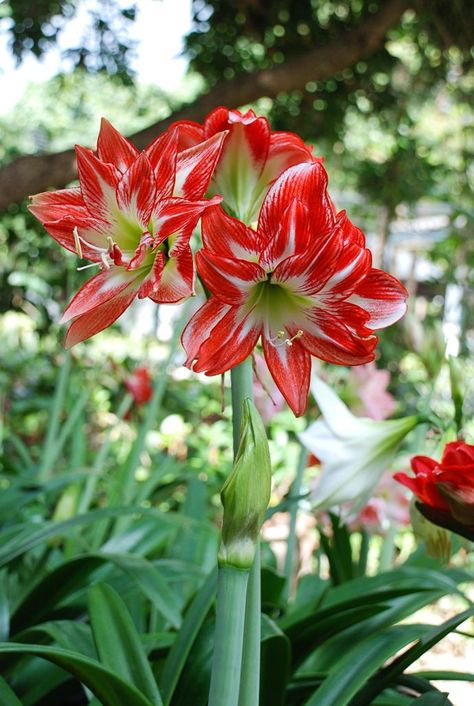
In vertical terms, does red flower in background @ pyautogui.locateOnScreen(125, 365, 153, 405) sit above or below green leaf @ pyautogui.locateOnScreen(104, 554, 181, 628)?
below

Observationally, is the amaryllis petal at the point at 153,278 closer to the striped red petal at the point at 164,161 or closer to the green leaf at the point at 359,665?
the striped red petal at the point at 164,161

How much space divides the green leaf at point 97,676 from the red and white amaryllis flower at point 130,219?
0.26 metres

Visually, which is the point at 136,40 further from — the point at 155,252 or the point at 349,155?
the point at 155,252

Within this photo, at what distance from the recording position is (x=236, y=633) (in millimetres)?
509

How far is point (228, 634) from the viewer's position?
51 cm

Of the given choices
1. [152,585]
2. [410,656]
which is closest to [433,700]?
[410,656]

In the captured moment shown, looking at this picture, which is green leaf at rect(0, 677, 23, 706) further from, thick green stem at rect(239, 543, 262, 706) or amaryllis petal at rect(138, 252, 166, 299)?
amaryllis petal at rect(138, 252, 166, 299)

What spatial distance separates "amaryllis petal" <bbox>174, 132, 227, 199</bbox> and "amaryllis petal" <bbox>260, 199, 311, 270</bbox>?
0.07 metres

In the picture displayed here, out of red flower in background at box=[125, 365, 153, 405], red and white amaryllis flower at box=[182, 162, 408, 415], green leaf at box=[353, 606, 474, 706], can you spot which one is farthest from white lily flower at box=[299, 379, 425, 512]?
red flower in background at box=[125, 365, 153, 405]

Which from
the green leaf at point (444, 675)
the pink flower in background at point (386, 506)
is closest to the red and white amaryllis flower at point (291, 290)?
the green leaf at point (444, 675)

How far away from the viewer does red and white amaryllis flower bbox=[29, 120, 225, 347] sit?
56 cm

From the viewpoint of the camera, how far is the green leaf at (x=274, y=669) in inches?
31.6

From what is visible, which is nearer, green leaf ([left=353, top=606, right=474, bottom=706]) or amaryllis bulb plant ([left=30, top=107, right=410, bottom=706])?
amaryllis bulb plant ([left=30, top=107, right=410, bottom=706])

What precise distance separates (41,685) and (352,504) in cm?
43
